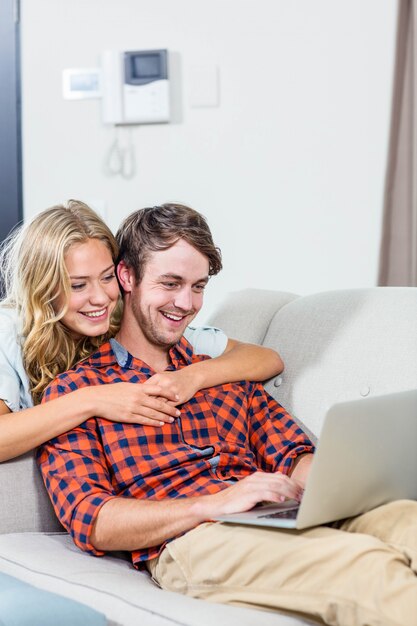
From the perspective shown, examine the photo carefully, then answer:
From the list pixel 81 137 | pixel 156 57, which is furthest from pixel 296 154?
pixel 81 137

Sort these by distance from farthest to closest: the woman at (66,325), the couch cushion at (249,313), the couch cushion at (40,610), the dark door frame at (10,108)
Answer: the dark door frame at (10,108) → the couch cushion at (249,313) → the woman at (66,325) → the couch cushion at (40,610)

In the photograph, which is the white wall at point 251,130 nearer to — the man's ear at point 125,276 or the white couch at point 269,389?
the white couch at point 269,389

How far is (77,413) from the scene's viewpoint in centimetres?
173

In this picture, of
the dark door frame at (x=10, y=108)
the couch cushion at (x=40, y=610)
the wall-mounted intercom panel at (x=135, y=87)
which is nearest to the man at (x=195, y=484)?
the couch cushion at (x=40, y=610)

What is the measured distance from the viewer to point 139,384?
1805mm

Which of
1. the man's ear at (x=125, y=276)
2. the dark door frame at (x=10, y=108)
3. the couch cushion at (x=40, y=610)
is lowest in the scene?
the couch cushion at (x=40, y=610)

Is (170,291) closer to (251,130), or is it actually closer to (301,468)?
(301,468)

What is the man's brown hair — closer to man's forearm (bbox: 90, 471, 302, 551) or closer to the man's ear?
the man's ear

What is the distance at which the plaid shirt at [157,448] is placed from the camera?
170 centimetres

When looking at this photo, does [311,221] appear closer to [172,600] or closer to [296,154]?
[296,154]

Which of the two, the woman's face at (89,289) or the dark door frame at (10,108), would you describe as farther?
the dark door frame at (10,108)

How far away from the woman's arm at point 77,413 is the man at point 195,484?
0.14 feet

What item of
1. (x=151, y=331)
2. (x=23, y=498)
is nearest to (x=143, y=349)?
(x=151, y=331)

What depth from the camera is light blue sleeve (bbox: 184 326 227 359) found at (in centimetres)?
212
